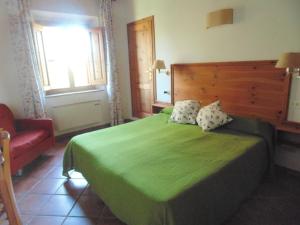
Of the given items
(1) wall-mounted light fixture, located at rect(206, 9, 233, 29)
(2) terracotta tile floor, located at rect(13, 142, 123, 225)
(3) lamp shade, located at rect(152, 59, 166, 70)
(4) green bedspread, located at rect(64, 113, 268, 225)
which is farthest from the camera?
(3) lamp shade, located at rect(152, 59, 166, 70)

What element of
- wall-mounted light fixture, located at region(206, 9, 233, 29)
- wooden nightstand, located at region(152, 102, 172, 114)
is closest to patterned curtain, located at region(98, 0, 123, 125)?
wooden nightstand, located at region(152, 102, 172, 114)

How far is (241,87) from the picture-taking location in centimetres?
271

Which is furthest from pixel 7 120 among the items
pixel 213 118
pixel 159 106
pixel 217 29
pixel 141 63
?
pixel 217 29

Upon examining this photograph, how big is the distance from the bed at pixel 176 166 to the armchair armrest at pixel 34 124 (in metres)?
1.00

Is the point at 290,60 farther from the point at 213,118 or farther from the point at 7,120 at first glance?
the point at 7,120

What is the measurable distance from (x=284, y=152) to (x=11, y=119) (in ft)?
12.4

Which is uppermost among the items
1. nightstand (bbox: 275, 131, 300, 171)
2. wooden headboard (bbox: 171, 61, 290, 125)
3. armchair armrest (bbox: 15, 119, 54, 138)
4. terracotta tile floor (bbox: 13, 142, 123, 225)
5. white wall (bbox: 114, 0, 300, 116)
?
white wall (bbox: 114, 0, 300, 116)

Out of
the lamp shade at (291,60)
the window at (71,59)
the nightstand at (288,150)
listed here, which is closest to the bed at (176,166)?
the nightstand at (288,150)

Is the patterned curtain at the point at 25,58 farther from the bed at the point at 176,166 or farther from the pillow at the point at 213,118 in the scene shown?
the pillow at the point at 213,118

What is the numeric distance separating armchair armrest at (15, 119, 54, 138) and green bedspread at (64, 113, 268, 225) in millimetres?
1016

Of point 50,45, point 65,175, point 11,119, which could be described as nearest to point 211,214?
point 65,175

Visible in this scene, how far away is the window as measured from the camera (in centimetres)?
384

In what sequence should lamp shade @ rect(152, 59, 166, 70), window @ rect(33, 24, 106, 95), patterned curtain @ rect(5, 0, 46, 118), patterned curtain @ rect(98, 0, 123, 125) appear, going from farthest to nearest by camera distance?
patterned curtain @ rect(98, 0, 123, 125) → window @ rect(33, 24, 106, 95) → lamp shade @ rect(152, 59, 166, 70) → patterned curtain @ rect(5, 0, 46, 118)

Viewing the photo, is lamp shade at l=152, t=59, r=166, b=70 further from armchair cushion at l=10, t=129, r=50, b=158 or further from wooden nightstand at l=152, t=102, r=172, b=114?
armchair cushion at l=10, t=129, r=50, b=158
